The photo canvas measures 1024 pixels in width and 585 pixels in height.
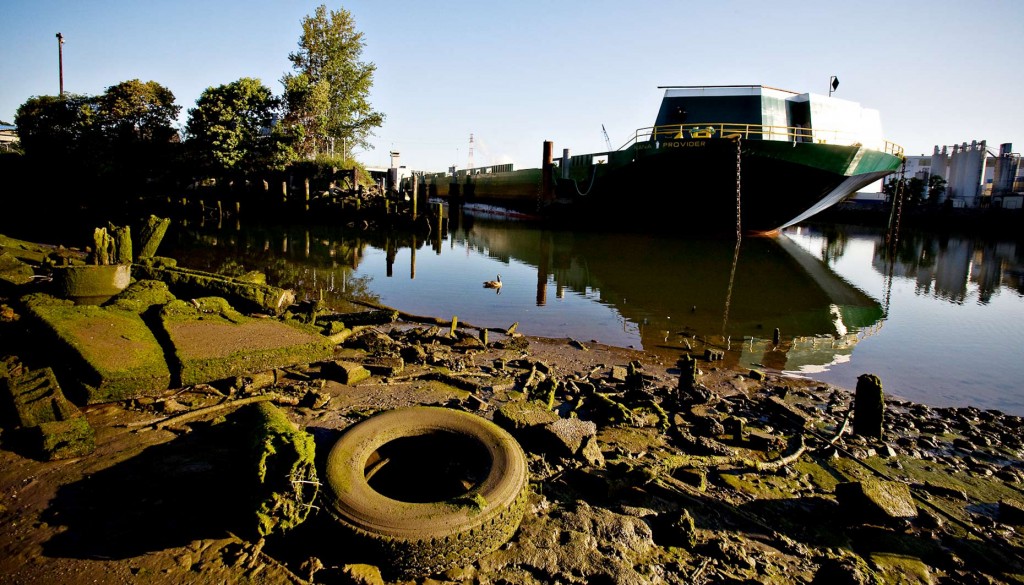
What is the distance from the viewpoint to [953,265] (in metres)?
21.8

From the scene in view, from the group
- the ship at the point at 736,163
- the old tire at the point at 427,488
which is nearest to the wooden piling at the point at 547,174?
the ship at the point at 736,163

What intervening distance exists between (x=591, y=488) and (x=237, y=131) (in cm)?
3563

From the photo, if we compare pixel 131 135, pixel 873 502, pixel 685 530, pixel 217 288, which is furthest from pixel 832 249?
pixel 131 135

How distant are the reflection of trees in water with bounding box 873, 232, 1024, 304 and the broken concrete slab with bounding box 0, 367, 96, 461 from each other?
726 inches

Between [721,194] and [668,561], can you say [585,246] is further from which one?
[668,561]

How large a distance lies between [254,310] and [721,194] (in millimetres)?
21506

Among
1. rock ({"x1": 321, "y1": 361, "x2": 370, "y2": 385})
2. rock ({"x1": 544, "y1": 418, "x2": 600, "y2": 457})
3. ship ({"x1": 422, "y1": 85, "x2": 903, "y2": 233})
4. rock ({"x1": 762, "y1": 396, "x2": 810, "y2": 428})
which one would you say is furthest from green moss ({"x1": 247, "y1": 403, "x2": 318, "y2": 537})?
ship ({"x1": 422, "y1": 85, "x2": 903, "y2": 233})

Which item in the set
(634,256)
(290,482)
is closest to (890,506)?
(290,482)

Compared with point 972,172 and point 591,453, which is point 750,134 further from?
point 972,172

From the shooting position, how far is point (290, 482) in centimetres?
295

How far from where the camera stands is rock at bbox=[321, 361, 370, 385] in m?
5.61

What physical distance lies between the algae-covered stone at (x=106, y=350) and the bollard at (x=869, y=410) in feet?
22.0

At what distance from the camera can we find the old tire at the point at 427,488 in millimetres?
2846

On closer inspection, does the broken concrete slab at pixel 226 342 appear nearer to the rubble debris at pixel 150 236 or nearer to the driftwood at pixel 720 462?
the rubble debris at pixel 150 236
